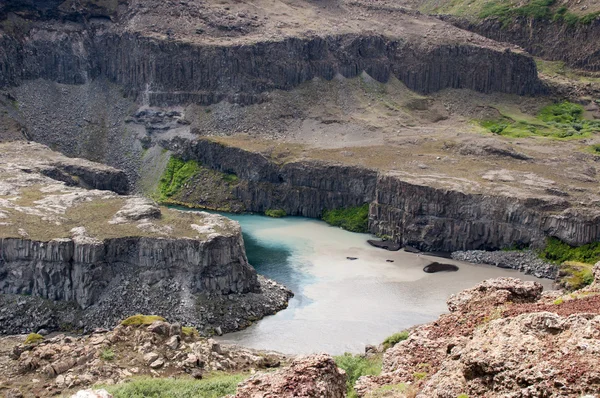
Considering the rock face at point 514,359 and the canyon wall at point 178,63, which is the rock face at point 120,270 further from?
the canyon wall at point 178,63

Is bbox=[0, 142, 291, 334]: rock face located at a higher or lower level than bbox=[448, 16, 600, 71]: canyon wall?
lower

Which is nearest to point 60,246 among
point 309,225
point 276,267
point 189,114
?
point 276,267

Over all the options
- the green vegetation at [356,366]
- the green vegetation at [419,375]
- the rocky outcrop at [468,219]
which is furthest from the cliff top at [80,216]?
the green vegetation at [419,375]

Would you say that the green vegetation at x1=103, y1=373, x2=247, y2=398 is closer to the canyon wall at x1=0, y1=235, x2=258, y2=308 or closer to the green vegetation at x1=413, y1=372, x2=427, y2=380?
the green vegetation at x1=413, y1=372, x2=427, y2=380

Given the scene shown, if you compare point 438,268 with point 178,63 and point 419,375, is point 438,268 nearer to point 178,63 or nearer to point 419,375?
point 419,375

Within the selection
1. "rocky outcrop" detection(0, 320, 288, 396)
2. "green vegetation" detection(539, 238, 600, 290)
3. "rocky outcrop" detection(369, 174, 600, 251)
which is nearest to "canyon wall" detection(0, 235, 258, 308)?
"rocky outcrop" detection(0, 320, 288, 396)
